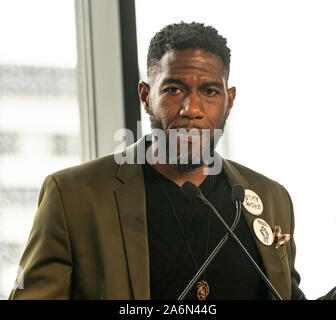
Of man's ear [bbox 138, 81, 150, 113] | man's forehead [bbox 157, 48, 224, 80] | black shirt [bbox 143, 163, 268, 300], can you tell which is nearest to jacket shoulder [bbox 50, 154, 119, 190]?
black shirt [bbox 143, 163, 268, 300]

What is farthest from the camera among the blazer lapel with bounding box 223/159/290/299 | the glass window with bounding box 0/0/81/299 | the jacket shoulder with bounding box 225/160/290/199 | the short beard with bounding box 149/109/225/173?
the glass window with bounding box 0/0/81/299

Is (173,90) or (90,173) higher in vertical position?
(173,90)

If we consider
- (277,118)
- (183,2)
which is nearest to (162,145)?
(277,118)

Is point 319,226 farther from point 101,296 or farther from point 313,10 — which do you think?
point 101,296

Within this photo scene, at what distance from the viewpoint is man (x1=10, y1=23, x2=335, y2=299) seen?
1.66 m

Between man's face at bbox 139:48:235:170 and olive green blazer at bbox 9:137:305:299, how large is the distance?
21 cm

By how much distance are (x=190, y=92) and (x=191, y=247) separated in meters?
0.47

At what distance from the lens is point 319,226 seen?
2578mm

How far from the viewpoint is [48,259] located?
5.37 feet

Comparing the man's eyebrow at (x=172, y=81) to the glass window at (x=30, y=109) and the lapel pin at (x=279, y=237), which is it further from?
the glass window at (x=30, y=109)

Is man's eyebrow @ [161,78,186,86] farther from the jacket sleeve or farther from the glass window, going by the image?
the glass window

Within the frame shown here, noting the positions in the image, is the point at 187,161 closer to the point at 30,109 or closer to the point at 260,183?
the point at 260,183

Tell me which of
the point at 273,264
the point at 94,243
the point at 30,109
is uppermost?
the point at 30,109

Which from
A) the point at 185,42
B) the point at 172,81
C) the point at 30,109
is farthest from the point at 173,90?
the point at 30,109
